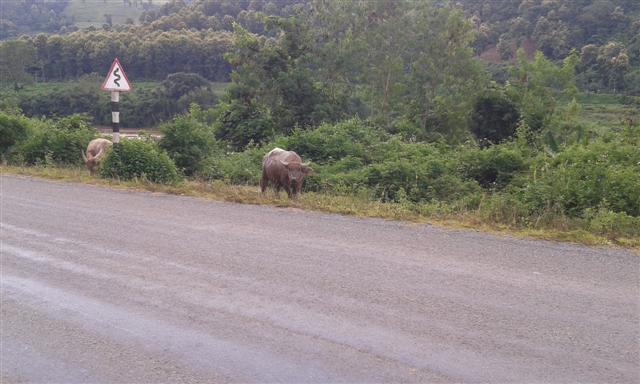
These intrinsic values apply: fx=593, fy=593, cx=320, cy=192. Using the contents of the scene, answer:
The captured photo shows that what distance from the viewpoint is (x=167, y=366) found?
4.26 m

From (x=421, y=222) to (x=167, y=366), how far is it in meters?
5.59

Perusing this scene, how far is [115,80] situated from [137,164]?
1.97 meters

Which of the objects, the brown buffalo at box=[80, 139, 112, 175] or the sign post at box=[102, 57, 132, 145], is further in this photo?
the brown buffalo at box=[80, 139, 112, 175]

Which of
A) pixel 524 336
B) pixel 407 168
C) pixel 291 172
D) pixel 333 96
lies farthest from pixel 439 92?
pixel 524 336

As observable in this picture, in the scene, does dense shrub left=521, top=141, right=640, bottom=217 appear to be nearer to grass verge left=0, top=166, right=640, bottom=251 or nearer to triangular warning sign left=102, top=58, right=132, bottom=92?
grass verge left=0, top=166, right=640, bottom=251

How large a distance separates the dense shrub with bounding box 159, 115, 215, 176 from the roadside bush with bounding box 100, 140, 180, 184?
2609 millimetres

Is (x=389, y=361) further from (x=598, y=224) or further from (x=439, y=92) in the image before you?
(x=439, y=92)

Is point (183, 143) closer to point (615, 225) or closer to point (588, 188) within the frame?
point (588, 188)

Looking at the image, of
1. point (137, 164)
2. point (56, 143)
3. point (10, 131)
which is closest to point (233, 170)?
point (137, 164)

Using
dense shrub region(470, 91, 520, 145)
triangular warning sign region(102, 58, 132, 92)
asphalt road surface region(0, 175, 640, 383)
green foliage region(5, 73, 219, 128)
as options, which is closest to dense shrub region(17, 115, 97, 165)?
triangular warning sign region(102, 58, 132, 92)

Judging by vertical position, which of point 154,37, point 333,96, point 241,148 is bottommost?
point 241,148

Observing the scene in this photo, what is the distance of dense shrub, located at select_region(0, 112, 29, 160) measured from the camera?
18.2 metres

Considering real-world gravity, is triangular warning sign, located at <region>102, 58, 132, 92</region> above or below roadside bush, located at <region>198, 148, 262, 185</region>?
above

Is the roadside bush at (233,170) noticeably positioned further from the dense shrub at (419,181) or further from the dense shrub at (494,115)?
the dense shrub at (494,115)
